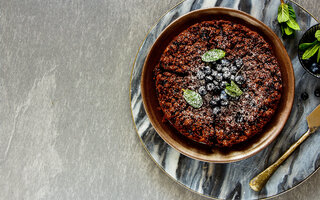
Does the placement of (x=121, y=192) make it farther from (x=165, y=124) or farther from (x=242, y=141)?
(x=242, y=141)

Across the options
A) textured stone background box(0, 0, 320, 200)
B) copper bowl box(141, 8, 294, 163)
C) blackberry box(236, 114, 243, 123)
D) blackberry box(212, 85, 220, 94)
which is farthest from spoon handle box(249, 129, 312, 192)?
blackberry box(212, 85, 220, 94)

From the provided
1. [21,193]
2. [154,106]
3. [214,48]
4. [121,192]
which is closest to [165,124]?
[154,106]

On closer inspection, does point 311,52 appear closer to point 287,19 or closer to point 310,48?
point 310,48

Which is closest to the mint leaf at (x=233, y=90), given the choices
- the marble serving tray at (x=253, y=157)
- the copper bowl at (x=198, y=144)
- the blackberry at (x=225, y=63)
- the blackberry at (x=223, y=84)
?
the blackberry at (x=223, y=84)

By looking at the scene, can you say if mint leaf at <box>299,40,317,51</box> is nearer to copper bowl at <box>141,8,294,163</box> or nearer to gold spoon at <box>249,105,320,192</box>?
copper bowl at <box>141,8,294,163</box>

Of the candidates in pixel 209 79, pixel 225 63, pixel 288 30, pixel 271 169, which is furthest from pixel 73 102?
pixel 288 30

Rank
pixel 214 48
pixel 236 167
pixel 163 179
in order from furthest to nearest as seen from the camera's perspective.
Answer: pixel 163 179
pixel 236 167
pixel 214 48
